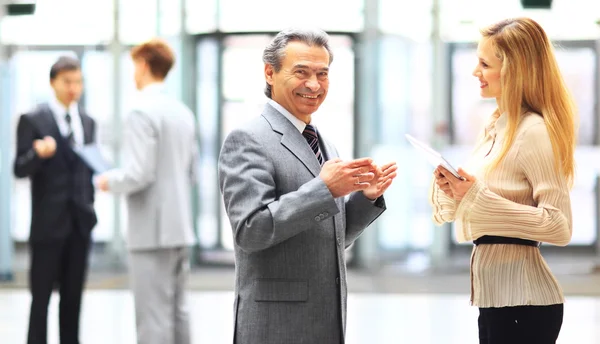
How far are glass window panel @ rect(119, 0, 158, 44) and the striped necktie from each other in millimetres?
7322

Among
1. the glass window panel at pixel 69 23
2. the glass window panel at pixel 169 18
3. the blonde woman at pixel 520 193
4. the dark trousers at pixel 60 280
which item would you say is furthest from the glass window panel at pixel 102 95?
the blonde woman at pixel 520 193

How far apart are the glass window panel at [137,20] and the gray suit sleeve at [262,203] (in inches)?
296

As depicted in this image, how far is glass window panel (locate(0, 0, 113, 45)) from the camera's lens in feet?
32.1

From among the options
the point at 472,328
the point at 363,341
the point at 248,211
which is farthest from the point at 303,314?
the point at 472,328

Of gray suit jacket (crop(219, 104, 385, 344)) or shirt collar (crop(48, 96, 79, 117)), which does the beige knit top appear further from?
shirt collar (crop(48, 96, 79, 117))

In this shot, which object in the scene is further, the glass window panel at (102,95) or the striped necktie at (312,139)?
the glass window panel at (102,95)

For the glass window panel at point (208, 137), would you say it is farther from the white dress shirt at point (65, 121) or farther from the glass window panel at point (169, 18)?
A: the white dress shirt at point (65, 121)

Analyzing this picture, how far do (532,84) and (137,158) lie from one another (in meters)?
2.42

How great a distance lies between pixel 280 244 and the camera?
2529 millimetres

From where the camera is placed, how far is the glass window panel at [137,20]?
9719 mm

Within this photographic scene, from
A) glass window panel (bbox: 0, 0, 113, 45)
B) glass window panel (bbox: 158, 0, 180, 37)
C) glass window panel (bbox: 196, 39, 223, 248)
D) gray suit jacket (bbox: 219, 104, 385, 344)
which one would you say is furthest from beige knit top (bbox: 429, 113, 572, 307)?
glass window panel (bbox: 0, 0, 113, 45)

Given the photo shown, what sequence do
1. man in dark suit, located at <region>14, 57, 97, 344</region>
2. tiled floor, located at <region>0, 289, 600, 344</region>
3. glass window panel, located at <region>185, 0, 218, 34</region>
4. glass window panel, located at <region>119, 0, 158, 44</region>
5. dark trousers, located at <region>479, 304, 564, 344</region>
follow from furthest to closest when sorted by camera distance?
glass window panel, located at <region>119, 0, 158, 44</region>, glass window panel, located at <region>185, 0, 218, 34</region>, tiled floor, located at <region>0, 289, 600, 344</region>, man in dark suit, located at <region>14, 57, 97, 344</region>, dark trousers, located at <region>479, 304, 564, 344</region>

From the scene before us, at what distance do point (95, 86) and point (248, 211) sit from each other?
775cm

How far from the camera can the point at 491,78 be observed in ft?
9.11
